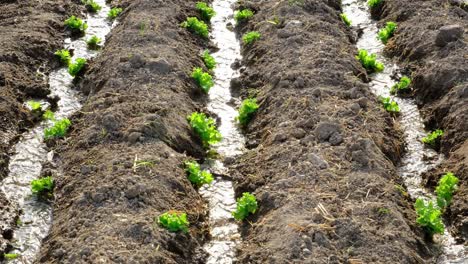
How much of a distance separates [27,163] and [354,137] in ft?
17.4

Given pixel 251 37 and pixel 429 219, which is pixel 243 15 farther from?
pixel 429 219

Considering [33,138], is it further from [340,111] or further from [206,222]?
[340,111]

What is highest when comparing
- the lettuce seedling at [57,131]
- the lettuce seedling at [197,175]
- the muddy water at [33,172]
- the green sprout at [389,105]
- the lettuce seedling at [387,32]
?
the lettuce seedling at [387,32]

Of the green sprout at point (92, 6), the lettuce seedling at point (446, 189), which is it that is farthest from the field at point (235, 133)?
the green sprout at point (92, 6)

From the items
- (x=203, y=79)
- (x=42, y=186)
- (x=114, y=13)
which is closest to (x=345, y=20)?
(x=203, y=79)

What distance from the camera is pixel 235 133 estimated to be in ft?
40.8

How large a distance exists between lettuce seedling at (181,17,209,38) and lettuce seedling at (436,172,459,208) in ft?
21.3

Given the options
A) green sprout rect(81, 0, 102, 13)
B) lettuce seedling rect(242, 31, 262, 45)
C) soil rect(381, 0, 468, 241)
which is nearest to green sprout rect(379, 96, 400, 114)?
soil rect(381, 0, 468, 241)

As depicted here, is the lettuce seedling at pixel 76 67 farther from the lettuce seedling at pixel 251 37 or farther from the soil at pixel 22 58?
the lettuce seedling at pixel 251 37

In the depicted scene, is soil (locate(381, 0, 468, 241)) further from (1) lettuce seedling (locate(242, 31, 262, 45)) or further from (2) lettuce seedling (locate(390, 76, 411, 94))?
(1) lettuce seedling (locate(242, 31, 262, 45))

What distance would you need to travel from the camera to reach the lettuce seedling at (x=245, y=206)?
33.6 ft

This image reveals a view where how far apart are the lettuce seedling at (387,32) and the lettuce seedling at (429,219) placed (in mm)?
5598

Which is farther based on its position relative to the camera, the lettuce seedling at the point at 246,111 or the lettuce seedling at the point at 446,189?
the lettuce seedling at the point at 246,111

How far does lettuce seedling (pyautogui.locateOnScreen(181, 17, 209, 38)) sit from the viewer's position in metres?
15.0
